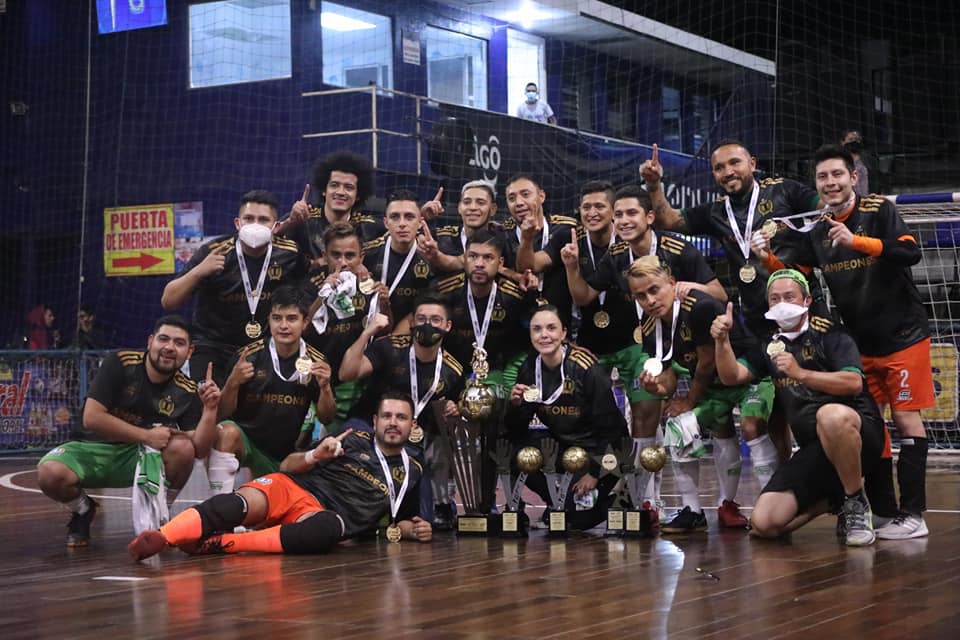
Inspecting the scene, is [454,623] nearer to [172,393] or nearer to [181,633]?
[181,633]

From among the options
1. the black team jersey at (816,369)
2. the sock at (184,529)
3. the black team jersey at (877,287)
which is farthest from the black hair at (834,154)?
the sock at (184,529)

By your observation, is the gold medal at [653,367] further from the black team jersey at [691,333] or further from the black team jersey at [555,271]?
Answer: the black team jersey at [555,271]

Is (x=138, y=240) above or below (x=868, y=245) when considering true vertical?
above

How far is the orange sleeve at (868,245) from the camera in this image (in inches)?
255

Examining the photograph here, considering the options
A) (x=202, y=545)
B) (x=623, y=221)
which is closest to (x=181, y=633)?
(x=202, y=545)

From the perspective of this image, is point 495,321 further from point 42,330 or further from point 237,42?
point 42,330

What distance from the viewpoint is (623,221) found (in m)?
7.12

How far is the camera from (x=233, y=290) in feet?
25.6

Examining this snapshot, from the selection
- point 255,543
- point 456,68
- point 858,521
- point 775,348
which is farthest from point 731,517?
point 456,68

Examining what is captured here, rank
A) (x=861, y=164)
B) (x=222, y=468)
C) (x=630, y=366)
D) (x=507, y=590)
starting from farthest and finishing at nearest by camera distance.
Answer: (x=861, y=164), (x=630, y=366), (x=222, y=468), (x=507, y=590)

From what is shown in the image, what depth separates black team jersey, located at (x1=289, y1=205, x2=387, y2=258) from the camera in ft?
26.8

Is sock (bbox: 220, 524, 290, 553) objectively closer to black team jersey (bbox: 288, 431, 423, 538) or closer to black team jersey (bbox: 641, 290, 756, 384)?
black team jersey (bbox: 288, 431, 423, 538)

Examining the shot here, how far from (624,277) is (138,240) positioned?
12490 mm

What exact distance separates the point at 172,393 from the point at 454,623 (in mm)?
3257
